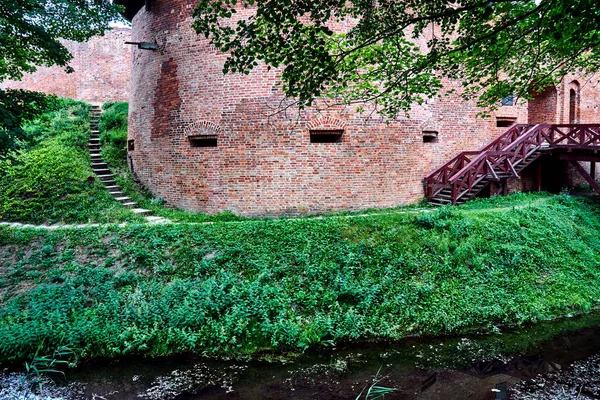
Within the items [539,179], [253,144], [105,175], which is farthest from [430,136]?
[105,175]

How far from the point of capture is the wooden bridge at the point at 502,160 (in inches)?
407

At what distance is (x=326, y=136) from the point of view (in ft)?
31.3

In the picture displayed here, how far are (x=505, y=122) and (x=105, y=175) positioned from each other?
38.6ft

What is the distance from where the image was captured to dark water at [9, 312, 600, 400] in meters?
4.70

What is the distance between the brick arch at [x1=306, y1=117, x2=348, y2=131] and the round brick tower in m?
0.02

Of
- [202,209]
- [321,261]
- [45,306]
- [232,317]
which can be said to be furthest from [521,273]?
[45,306]

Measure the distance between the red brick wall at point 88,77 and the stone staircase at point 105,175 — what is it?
3.88 m

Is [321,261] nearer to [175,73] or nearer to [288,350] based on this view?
[288,350]

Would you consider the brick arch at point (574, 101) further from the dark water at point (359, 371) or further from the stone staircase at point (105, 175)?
the stone staircase at point (105, 175)

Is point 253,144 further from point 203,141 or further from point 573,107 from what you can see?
point 573,107

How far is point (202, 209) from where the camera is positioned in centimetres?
952

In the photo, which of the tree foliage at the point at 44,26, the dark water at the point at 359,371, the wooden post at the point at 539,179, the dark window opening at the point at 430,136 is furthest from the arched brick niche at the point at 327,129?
the wooden post at the point at 539,179

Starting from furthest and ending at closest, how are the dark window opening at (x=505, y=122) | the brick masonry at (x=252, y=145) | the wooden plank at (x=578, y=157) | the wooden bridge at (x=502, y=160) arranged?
the dark window opening at (x=505, y=122)
the wooden plank at (x=578, y=157)
the wooden bridge at (x=502, y=160)
the brick masonry at (x=252, y=145)

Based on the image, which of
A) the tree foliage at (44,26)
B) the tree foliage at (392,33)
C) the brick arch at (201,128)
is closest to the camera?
the tree foliage at (392,33)
